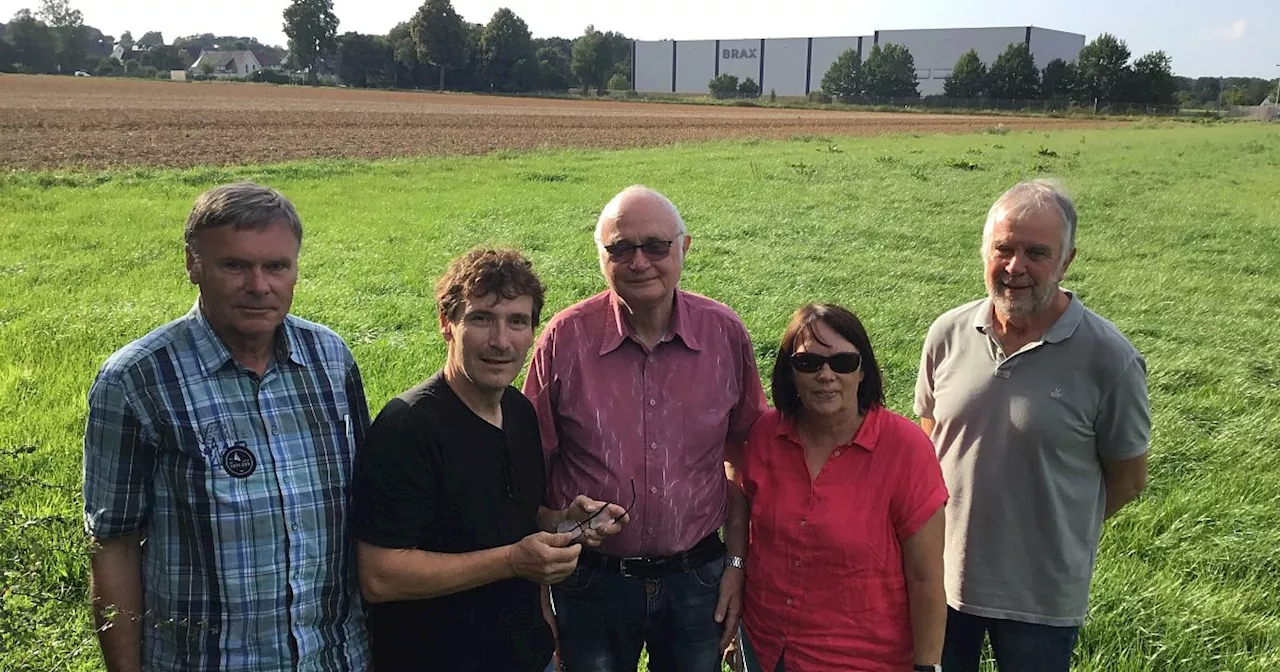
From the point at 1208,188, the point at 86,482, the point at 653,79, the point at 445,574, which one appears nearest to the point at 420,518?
the point at 445,574

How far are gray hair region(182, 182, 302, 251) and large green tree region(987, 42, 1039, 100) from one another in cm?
10262

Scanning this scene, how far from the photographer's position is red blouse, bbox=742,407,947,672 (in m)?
2.63

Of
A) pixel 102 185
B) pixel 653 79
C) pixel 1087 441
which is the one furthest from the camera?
pixel 653 79

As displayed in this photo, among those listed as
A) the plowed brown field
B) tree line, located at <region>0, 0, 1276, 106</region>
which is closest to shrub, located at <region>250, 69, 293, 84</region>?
tree line, located at <region>0, 0, 1276, 106</region>

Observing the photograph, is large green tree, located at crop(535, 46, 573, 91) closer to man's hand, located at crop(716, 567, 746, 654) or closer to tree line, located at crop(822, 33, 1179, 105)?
tree line, located at crop(822, 33, 1179, 105)

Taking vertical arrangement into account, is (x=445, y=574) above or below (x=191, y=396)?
below

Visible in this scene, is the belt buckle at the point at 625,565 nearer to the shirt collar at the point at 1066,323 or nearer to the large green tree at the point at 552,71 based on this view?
the shirt collar at the point at 1066,323

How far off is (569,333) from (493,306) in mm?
571

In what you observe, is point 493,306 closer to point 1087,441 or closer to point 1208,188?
point 1087,441

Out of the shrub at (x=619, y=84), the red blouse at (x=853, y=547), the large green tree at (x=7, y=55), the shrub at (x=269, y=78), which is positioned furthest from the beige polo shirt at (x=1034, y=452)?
the shrub at (x=619, y=84)

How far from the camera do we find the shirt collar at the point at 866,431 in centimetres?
266

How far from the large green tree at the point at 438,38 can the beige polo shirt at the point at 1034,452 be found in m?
113

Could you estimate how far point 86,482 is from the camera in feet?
7.17

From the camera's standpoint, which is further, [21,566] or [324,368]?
[324,368]
